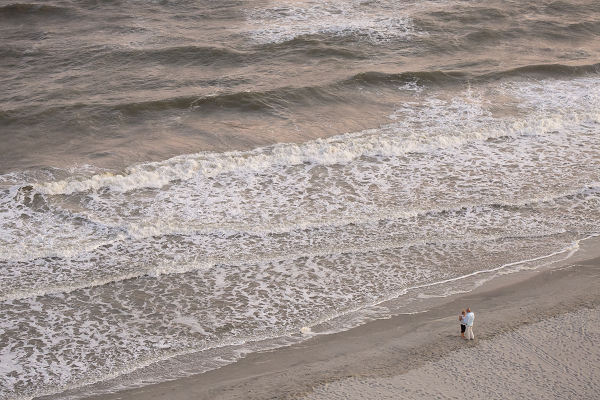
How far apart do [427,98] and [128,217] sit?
30.8 ft

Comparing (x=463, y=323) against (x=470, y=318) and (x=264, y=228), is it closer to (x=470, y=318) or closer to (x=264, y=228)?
(x=470, y=318)

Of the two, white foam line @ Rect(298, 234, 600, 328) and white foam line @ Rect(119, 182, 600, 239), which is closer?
white foam line @ Rect(298, 234, 600, 328)

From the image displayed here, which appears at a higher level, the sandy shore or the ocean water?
the ocean water

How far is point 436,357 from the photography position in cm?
584

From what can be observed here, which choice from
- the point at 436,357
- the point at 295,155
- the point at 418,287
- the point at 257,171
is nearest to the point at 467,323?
the point at 436,357

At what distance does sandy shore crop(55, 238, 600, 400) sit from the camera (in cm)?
541

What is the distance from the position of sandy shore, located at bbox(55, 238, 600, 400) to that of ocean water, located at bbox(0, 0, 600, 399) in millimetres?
292

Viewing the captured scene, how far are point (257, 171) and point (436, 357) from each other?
239 inches

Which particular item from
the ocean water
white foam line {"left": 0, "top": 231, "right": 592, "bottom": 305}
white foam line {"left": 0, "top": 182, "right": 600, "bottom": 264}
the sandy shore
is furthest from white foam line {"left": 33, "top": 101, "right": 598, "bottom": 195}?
the sandy shore

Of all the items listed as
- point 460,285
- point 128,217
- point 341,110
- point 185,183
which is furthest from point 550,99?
point 128,217

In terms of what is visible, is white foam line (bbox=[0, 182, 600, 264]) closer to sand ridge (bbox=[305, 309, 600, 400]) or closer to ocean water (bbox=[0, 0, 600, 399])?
ocean water (bbox=[0, 0, 600, 399])

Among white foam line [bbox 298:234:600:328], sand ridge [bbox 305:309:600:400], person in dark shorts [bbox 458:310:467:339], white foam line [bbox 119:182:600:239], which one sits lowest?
sand ridge [bbox 305:309:600:400]

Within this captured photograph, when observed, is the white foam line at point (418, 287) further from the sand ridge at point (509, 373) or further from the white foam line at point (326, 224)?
the white foam line at point (326, 224)

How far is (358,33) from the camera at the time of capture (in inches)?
711
